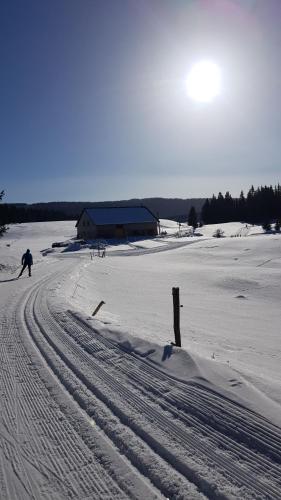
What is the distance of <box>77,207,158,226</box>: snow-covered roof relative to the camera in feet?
224

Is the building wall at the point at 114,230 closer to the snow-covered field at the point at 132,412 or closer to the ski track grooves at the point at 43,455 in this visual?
the snow-covered field at the point at 132,412

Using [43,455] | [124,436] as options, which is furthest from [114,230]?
[43,455]

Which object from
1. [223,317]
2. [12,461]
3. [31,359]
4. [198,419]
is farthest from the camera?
[223,317]

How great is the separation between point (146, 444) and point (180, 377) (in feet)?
5.63

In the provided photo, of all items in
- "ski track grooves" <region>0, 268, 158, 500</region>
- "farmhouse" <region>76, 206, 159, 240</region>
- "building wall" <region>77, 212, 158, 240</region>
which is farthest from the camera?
"farmhouse" <region>76, 206, 159, 240</region>

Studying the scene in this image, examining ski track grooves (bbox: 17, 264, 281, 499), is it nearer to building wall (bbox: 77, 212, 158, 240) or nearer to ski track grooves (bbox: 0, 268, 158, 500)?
ski track grooves (bbox: 0, 268, 158, 500)

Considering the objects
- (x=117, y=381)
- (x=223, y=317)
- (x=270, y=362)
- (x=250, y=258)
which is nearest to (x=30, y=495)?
(x=117, y=381)

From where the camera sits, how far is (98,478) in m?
3.73

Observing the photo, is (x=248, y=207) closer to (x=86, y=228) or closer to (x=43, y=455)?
(x=86, y=228)

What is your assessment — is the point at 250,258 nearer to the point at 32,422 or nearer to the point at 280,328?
the point at 280,328

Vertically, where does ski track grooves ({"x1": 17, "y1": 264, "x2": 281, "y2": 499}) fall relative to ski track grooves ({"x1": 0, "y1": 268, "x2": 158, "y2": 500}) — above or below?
above

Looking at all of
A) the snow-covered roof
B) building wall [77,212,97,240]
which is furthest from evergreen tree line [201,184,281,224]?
building wall [77,212,97,240]

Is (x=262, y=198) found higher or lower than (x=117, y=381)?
higher

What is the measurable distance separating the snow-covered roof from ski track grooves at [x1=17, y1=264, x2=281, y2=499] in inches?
2393
